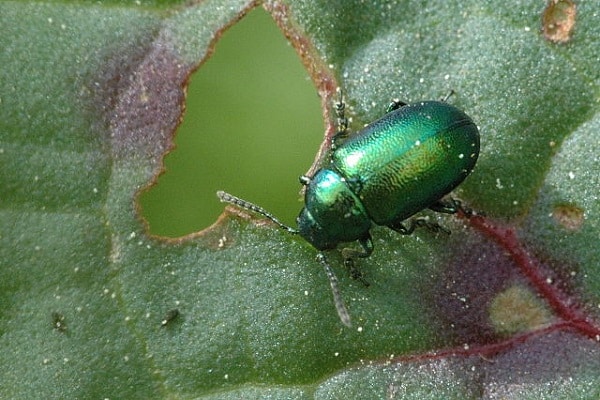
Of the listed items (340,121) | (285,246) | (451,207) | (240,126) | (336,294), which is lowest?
(336,294)

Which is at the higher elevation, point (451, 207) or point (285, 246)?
point (285, 246)

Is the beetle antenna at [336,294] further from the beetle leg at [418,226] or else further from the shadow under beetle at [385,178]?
the beetle leg at [418,226]

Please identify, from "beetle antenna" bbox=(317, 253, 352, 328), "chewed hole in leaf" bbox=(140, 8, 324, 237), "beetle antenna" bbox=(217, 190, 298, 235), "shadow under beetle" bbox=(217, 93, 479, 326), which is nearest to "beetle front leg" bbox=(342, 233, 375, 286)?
"shadow under beetle" bbox=(217, 93, 479, 326)

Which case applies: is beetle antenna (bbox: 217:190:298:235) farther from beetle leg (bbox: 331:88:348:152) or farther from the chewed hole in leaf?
beetle leg (bbox: 331:88:348:152)

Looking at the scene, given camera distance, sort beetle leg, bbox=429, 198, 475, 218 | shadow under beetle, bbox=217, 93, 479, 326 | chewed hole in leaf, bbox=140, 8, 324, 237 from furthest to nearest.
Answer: chewed hole in leaf, bbox=140, 8, 324, 237, beetle leg, bbox=429, 198, 475, 218, shadow under beetle, bbox=217, 93, 479, 326

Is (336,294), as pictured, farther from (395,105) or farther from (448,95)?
(448,95)

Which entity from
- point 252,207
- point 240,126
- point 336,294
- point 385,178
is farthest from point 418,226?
point 240,126

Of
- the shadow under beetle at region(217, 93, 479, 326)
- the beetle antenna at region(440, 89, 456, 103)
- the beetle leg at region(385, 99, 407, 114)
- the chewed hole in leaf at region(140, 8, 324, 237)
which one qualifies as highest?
the chewed hole in leaf at region(140, 8, 324, 237)
